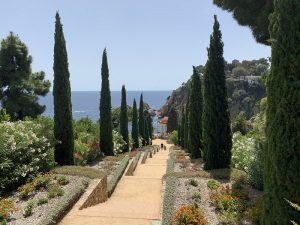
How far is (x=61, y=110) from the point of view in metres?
17.2

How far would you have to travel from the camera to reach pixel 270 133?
809 centimetres

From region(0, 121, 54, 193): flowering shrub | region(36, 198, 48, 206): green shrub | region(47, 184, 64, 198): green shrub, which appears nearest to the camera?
region(36, 198, 48, 206): green shrub

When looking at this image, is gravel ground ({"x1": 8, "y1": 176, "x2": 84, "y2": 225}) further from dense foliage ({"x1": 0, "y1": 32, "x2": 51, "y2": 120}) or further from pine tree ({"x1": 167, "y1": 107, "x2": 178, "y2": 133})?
pine tree ({"x1": 167, "y1": 107, "x2": 178, "y2": 133})

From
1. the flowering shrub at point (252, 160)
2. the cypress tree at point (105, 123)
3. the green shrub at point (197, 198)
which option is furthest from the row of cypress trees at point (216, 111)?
the cypress tree at point (105, 123)

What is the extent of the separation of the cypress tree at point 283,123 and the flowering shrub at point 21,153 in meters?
8.08

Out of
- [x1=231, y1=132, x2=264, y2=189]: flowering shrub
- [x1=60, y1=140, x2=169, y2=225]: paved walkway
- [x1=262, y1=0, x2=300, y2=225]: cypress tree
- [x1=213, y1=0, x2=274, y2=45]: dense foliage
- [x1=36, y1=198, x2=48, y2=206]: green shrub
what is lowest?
[x1=60, y1=140, x2=169, y2=225]: paved walkway

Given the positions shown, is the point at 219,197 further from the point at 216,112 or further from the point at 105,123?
the point at 105,123

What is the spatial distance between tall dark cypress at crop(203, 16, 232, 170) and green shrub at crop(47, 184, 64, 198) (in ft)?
22.4

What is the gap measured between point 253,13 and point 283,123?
8.23 m

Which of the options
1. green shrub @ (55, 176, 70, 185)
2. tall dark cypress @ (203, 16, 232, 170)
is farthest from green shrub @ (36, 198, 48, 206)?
tall dark cypress @ (203, 16, 232, 170)

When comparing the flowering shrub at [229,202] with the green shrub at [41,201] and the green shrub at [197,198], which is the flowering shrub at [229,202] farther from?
the green shrub at [41,201]

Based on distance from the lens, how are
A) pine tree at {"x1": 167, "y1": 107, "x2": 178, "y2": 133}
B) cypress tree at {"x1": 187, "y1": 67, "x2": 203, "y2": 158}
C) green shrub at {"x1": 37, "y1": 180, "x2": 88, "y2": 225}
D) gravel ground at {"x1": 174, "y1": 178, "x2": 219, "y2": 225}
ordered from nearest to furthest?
1. green shrub at {"x1": 37, "y1": 180, "x2": 88, "y2": 225}
2. gravel ground at {"x1": 174, "y1": 178, "x2": 219, "y2": 225}
3. cypress tree at {"x1": 187, "y1": 67, "x2": 203, "y2": 158}
4. pine tree at {"x1": 167, "y1": 107, "x2": 178, "y2": 133}

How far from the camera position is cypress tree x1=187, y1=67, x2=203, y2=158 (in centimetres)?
2359

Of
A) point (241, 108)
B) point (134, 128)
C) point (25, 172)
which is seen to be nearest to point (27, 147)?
point (25, 172)
